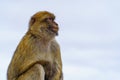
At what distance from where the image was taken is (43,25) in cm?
2722

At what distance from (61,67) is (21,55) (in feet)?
2.97

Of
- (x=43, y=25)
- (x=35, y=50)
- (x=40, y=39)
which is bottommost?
(x=35, y=50)

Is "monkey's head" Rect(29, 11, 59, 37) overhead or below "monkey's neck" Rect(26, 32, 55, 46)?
overhead

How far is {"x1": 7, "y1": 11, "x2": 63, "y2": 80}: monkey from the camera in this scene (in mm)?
27188

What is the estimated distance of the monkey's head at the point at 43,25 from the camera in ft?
89.0

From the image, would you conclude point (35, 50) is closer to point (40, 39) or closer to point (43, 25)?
point (40, 39)

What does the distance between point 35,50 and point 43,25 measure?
52cm

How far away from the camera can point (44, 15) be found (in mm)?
27281

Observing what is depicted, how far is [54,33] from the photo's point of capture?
27.1 meters

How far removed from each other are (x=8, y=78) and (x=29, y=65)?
1.63 ft

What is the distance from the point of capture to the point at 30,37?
27219mm

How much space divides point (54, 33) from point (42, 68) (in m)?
0.77

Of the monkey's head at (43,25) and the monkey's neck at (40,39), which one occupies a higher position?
the monkey's head at (43,25)

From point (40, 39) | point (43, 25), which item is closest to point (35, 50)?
point (40, 39)
